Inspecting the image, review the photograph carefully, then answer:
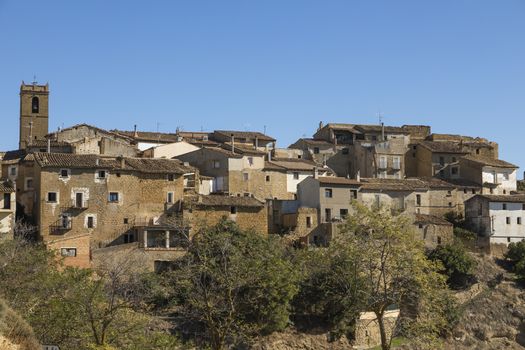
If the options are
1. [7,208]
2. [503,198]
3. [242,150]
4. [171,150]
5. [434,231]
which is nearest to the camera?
[7,208]

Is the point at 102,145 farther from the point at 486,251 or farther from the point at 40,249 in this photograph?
the point at 486,251

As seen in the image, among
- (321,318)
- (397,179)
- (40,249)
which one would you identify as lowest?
(321,318)

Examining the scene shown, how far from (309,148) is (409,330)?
36.1m

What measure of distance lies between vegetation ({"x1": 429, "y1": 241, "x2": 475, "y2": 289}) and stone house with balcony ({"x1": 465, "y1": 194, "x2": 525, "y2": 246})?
5.70m

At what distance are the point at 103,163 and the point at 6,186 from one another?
641 centimetres

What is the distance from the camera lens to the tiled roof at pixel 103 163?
179 ft

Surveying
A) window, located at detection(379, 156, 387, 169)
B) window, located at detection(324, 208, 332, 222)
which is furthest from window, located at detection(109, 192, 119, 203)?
window, located at detection(379, 156, 387, 169)

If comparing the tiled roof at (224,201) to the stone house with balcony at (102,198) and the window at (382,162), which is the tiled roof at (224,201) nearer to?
the stone house with balcony at (102,198)

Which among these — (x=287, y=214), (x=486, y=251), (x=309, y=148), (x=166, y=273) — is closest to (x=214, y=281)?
(x=166, y=273)

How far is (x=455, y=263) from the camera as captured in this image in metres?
59.6

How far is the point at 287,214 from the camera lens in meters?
61.2

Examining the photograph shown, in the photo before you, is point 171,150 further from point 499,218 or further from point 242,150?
point 499,218

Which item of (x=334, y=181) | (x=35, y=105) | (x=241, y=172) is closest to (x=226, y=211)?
(x=241, y=172)

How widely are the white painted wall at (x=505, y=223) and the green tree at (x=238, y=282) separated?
2153cm
